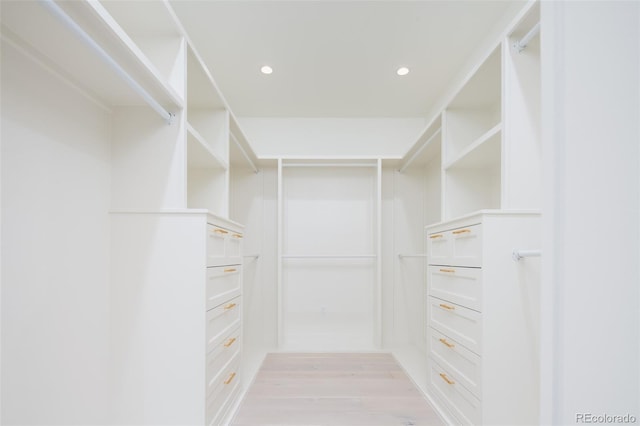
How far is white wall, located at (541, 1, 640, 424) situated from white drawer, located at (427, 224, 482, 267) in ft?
3.85

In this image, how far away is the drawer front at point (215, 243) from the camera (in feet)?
4.94

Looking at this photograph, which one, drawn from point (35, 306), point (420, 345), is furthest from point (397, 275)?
point (35, 306)

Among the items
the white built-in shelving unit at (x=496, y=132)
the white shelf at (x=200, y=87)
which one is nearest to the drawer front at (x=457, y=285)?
the white built-in shelving unit at (x=496, y=132)

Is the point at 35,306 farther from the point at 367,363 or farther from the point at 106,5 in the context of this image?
the point at 367,363

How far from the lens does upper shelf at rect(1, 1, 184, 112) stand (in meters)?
0.95

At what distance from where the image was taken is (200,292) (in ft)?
4.72

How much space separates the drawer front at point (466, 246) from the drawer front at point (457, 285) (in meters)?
0.04

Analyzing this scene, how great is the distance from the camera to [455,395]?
167cm

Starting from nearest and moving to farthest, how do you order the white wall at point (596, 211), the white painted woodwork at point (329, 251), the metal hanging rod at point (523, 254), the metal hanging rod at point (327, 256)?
the white wall at point (596, 211) → the metal hanging rod at point (523, 254) → the metal hanging rod at point (327, 256) → the white painted woodwork at point (329, 251)

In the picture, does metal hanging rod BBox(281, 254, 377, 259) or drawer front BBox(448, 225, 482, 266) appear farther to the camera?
metal hanging rod BBox(281, 254, 377, 259)

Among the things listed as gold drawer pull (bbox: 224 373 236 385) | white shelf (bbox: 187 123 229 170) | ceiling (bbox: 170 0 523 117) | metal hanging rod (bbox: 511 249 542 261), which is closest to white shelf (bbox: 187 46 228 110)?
white shelf (bbox: 187 123 229 170)

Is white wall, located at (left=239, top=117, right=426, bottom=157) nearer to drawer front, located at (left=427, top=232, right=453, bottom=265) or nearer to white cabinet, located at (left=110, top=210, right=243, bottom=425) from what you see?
drawer front, located at (left=427, top=232, right=453, bottom=265)

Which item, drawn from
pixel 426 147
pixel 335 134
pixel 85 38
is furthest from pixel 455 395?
pixel 335 134

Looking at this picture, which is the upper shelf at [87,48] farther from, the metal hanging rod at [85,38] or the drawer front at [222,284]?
the drawer front at [222,284]
